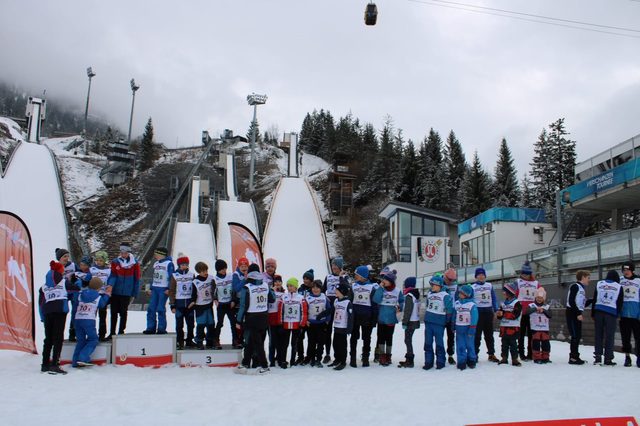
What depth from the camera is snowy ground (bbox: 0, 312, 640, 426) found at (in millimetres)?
5348

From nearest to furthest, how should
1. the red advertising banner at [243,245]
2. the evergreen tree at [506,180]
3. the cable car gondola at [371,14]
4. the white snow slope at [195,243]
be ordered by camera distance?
the cable car gondola at [371,14]
the red advertising banner at [243,245]
the white snow slope at [195,243]
the evergreen tree at [506,180]

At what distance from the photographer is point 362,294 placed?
30.2ft

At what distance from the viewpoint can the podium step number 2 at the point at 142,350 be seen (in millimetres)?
8336

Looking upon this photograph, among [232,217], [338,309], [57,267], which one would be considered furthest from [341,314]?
[232,217]

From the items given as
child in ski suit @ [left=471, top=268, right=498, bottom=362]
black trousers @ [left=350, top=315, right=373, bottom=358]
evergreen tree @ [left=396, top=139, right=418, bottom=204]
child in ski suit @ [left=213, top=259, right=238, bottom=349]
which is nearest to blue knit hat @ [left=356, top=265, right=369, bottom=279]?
black trousers @ [left=350, top=315, right=373, bottom=358]

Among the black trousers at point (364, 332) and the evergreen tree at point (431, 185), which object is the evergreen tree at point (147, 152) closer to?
the evergreen tree at point (431, 185)

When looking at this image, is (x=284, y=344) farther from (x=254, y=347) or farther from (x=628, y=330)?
(x=628, y=330)

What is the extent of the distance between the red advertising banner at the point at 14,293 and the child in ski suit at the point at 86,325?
3.71 ft

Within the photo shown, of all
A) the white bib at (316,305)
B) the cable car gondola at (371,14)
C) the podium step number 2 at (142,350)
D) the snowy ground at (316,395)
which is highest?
the cable car gondola at (371,14)

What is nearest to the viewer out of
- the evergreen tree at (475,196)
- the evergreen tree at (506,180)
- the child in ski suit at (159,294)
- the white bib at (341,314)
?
the white bib at (341,314)

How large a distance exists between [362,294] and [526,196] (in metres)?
46.1

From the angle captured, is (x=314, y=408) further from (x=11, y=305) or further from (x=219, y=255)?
(x=219, y=255)

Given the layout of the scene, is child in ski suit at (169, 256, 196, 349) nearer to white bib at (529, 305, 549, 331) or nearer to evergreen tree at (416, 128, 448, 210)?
white bib at (529, 305, 549, 331)

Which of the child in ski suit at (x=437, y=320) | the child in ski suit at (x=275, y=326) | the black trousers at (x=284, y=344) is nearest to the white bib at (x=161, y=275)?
the child in ski suit at (x=275, y=326)
